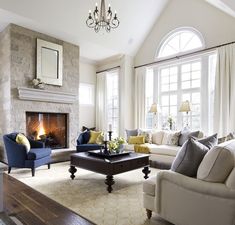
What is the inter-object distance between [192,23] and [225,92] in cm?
219

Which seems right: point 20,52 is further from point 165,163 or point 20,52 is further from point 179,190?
point 179,190

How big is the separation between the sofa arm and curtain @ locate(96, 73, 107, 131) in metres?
5.64

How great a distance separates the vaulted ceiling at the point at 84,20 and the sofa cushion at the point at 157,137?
116 inches

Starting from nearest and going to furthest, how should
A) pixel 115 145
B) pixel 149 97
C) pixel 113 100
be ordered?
pixel 115 145 < pixel 149 97 < pixel 113 100

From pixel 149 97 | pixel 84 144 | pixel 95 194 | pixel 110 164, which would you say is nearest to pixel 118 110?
pixel 149 97

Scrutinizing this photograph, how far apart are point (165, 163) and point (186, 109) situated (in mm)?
1546

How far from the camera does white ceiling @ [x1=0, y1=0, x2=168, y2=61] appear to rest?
491 cm

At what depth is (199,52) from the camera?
5.75m

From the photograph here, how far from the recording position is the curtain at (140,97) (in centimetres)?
706

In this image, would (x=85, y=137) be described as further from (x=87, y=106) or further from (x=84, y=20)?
(x=84, y=20)

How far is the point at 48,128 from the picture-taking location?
20.2 ft

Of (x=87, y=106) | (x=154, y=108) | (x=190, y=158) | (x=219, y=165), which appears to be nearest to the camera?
(x=219, y=165)

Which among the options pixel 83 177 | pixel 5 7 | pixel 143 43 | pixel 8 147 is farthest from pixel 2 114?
pixel 143 43

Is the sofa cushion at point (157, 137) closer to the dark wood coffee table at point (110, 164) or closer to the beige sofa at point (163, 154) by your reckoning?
the beige sofa at point (163, 154)
